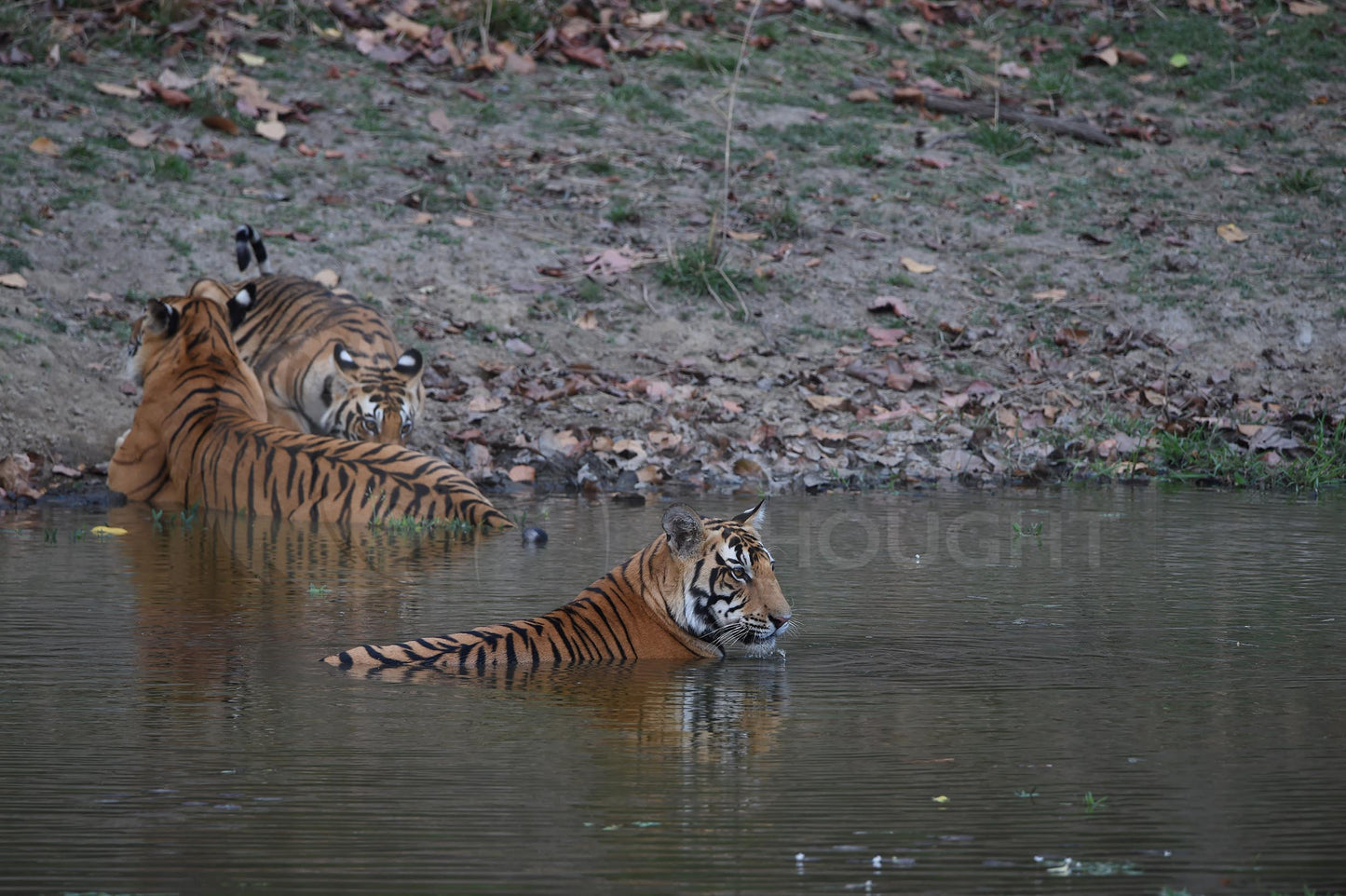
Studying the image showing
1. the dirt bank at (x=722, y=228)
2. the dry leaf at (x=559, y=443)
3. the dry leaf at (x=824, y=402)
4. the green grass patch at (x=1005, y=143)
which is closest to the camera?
the dry leaf at (x=559, y=443)

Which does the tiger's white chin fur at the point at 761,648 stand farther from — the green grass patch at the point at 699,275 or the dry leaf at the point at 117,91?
the dry leaf at the point at 117,91

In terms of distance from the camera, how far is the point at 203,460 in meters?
8.41

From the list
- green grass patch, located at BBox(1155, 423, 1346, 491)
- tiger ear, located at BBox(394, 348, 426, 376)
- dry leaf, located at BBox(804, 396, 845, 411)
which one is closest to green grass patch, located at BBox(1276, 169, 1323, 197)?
green grass patch, located at BBox(1155, 423, 1346, 491)

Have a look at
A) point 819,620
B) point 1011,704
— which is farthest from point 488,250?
point 1011,704

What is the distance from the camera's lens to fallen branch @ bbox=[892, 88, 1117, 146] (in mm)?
13078

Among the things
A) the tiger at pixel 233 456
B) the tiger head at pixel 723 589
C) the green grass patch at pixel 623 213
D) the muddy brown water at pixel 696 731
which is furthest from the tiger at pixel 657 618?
the green grass patch at pixel 623 213

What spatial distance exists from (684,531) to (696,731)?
39.1 inches

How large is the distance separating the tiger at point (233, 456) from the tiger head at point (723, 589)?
105 inches

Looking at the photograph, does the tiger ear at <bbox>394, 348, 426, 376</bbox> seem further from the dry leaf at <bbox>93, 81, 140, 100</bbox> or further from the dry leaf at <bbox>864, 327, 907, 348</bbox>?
the dry leaf at <bbox>93, 81, 140, 100</bbox>

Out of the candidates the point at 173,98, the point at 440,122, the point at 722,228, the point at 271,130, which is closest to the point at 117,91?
the point at 173,98

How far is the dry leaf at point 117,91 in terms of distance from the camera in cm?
1200

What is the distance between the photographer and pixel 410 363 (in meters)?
8.80

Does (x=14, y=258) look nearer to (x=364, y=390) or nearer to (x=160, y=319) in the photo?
(x=160, y=319)

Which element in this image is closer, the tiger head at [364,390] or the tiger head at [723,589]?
the tiger head at [723,589]
